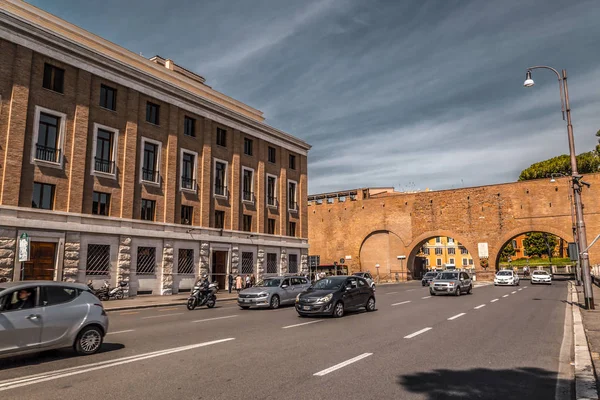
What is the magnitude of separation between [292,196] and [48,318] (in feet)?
112

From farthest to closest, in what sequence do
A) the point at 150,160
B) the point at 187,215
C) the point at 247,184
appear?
the point at 247,184, the point at 187,215, the point at 150,160

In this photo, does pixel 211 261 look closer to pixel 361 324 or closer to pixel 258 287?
pixel 258 287

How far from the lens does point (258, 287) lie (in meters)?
20.7

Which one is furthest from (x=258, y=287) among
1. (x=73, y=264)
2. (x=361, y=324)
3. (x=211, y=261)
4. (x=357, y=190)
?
(x=357, y=190)

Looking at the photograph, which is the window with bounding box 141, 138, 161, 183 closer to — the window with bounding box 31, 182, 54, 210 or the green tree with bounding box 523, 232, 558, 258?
the window with bounding box 31, 182, 54, 210

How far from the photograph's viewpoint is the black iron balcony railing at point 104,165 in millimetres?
26038

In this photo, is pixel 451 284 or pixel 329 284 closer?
pixel 329 284

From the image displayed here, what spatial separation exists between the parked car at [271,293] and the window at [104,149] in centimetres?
1201

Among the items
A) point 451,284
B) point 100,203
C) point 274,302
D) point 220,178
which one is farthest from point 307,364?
point 220,178

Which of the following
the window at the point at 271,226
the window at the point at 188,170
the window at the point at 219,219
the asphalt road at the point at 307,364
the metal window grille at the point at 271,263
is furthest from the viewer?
the window at the point at 271,226

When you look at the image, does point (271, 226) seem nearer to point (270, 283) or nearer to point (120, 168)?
point (120, 168)

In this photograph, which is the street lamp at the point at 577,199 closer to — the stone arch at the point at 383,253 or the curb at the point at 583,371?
the curb at the point at 583,371

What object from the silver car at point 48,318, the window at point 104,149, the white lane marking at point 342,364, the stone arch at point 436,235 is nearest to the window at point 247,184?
the window at point 104,149

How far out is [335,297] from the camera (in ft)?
50.9
